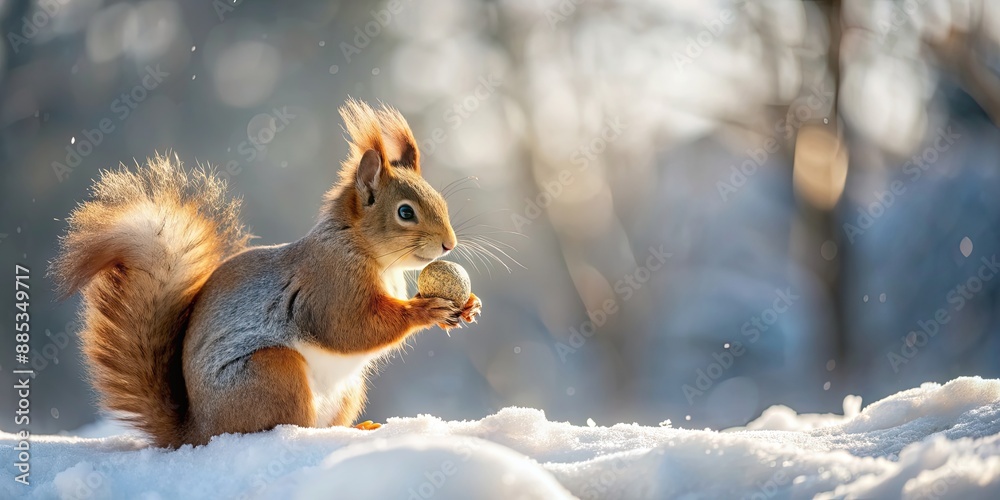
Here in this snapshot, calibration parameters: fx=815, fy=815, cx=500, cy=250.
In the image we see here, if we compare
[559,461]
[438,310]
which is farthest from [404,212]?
[559,461]

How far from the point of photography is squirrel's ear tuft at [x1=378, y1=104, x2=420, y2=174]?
70.1 inches

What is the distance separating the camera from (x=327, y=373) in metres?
1.53

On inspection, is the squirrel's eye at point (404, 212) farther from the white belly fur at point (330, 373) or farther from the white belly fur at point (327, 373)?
Answer: the white belly fur at point (327, 373)

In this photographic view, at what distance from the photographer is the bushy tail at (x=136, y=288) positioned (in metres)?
1.46

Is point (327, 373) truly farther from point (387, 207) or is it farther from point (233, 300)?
point (387, 207)

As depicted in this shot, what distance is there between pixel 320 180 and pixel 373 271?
3322 millimetres

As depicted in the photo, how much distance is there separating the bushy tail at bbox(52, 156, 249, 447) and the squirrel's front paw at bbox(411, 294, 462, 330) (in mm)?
457

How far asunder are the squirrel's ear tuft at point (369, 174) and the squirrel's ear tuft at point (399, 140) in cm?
16

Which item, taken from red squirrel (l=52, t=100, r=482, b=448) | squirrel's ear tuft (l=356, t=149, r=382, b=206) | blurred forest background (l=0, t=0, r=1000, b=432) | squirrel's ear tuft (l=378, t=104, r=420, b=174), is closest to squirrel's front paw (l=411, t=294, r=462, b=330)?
red squirrel (l=52, t=100, r=482, b=448)

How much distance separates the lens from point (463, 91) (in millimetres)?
4453

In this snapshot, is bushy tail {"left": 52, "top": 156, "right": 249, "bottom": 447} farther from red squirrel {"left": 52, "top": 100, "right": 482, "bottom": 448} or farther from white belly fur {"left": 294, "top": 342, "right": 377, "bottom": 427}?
white belly fur {"left": 294, "top": 342, "right": 377, "bottom": 427}

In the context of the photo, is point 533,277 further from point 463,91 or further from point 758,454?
point 758,454

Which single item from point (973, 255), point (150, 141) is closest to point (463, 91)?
point (150, 141)

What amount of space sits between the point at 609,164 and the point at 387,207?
10.7 feet
